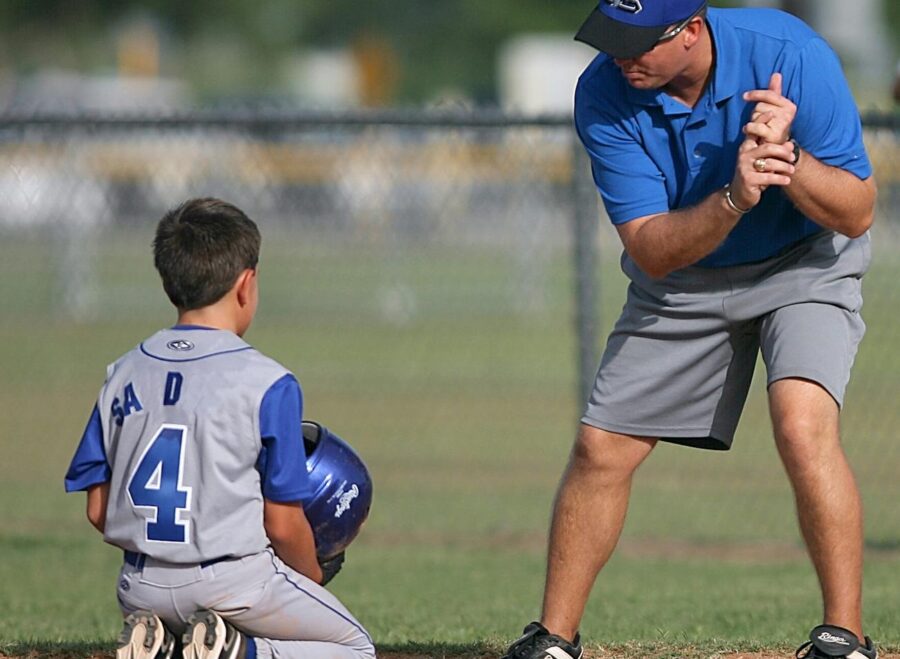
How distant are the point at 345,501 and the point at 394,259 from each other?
1354cm

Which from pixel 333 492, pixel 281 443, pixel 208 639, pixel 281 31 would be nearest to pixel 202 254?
pixel 281 443

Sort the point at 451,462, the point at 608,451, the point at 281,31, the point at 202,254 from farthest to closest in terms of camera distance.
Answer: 1. the point at 281,31
2. the point at 451,462
3. the point at 608,451
4. the point at 202,254

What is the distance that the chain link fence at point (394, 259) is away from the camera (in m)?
14.0

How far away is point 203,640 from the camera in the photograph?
4.09m

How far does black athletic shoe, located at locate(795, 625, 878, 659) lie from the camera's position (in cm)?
450

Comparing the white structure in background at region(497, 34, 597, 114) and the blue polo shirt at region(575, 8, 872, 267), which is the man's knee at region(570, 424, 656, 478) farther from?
the white structure in background at region(497, 34, 597, 114)

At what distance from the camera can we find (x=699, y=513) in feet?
32.8

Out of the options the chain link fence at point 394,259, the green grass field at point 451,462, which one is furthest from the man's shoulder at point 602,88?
the chain link fence at point 394,259

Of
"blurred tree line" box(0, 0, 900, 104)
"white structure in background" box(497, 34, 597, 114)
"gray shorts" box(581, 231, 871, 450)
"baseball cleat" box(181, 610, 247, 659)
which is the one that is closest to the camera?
"baseball cleat" box(181, 610, 247, 659)

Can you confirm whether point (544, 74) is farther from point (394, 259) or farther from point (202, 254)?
point (202, 254)

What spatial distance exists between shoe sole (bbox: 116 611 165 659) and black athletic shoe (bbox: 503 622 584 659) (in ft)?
3.98

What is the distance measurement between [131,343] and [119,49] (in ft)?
184

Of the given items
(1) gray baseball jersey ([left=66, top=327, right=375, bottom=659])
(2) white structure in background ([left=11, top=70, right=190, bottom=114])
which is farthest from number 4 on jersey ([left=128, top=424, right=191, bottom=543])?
(2) white structure in background ([left=11, top=70, right=190, bottom=114])

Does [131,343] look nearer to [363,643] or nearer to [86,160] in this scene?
[86,160]
